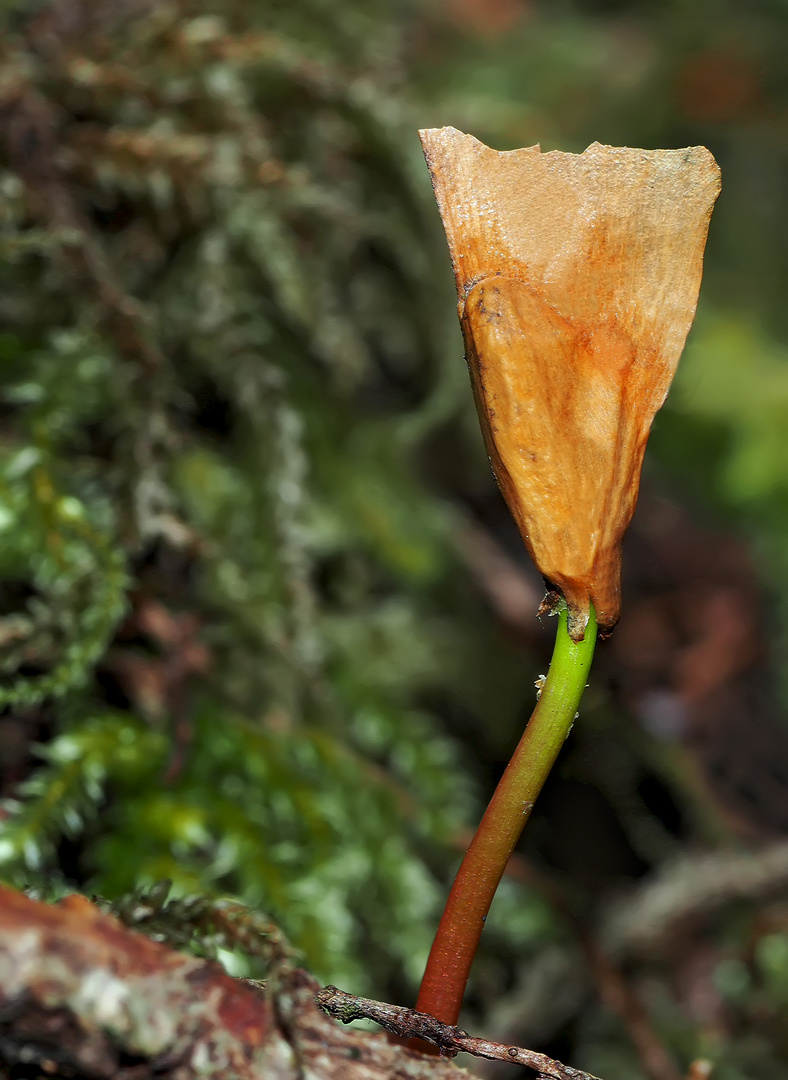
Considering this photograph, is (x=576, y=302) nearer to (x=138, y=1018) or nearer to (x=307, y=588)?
(x=138, y=1018)

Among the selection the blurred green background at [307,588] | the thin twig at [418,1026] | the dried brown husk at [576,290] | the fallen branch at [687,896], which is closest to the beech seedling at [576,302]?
the dried brown husk at [576,290]

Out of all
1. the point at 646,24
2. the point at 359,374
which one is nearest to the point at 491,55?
the point at 646,24

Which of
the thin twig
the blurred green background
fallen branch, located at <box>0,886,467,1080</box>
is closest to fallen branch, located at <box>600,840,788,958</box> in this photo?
the blurred green background

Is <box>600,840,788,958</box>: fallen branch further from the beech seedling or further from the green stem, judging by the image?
the beech seedling

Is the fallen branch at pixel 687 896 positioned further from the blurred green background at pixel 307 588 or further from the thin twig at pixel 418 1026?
the thin twig at pixel 418 1026

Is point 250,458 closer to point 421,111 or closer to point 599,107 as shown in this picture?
point 421,111

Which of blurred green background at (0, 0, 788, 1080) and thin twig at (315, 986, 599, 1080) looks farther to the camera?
blurred green background at (0, 0, 788, 1080)
